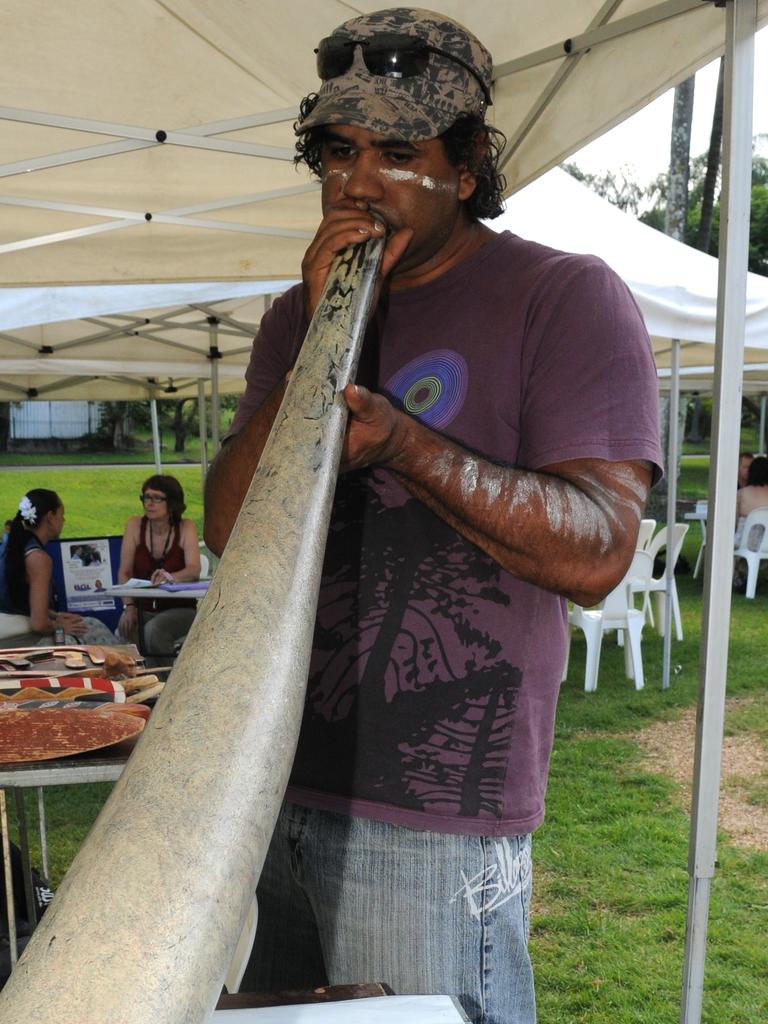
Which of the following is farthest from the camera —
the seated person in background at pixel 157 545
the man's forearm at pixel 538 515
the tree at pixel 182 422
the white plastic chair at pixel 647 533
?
the tree at pixel 182 422

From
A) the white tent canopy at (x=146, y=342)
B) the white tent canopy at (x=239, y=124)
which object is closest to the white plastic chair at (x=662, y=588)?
the white tent canopy at (x=146, y=342)

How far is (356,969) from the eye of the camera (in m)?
1.39

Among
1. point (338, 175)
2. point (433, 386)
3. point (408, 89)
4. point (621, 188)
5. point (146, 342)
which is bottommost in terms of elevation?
point (433, 386)

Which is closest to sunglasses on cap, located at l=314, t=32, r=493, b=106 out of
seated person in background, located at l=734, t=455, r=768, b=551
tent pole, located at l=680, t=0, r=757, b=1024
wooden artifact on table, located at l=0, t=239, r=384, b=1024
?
wooden artifact on table, located at l=0, t=239, r=384, b=1024

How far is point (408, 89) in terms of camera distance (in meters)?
1.30

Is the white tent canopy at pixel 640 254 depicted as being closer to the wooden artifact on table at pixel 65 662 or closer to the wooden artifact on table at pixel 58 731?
the wooden artifact on table at pixel 65 662

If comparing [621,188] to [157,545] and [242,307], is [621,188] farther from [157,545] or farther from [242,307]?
[157,545]

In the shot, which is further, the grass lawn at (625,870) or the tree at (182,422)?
the tree at (182,422)

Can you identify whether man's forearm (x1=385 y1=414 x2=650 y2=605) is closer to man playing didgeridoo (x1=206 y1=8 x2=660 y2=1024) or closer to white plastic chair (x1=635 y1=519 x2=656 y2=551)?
man playing didgeridoo (x1=206 y1=8 x2=660 y2=1024)

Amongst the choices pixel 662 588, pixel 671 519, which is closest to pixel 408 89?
pixel 671 519

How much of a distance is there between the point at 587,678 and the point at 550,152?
5.54m

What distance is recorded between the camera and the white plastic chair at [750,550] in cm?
1233

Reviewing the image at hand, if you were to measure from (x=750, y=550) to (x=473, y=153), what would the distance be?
12.0 m

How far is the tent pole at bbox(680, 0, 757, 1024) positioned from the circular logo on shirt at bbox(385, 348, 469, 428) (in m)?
1.02
